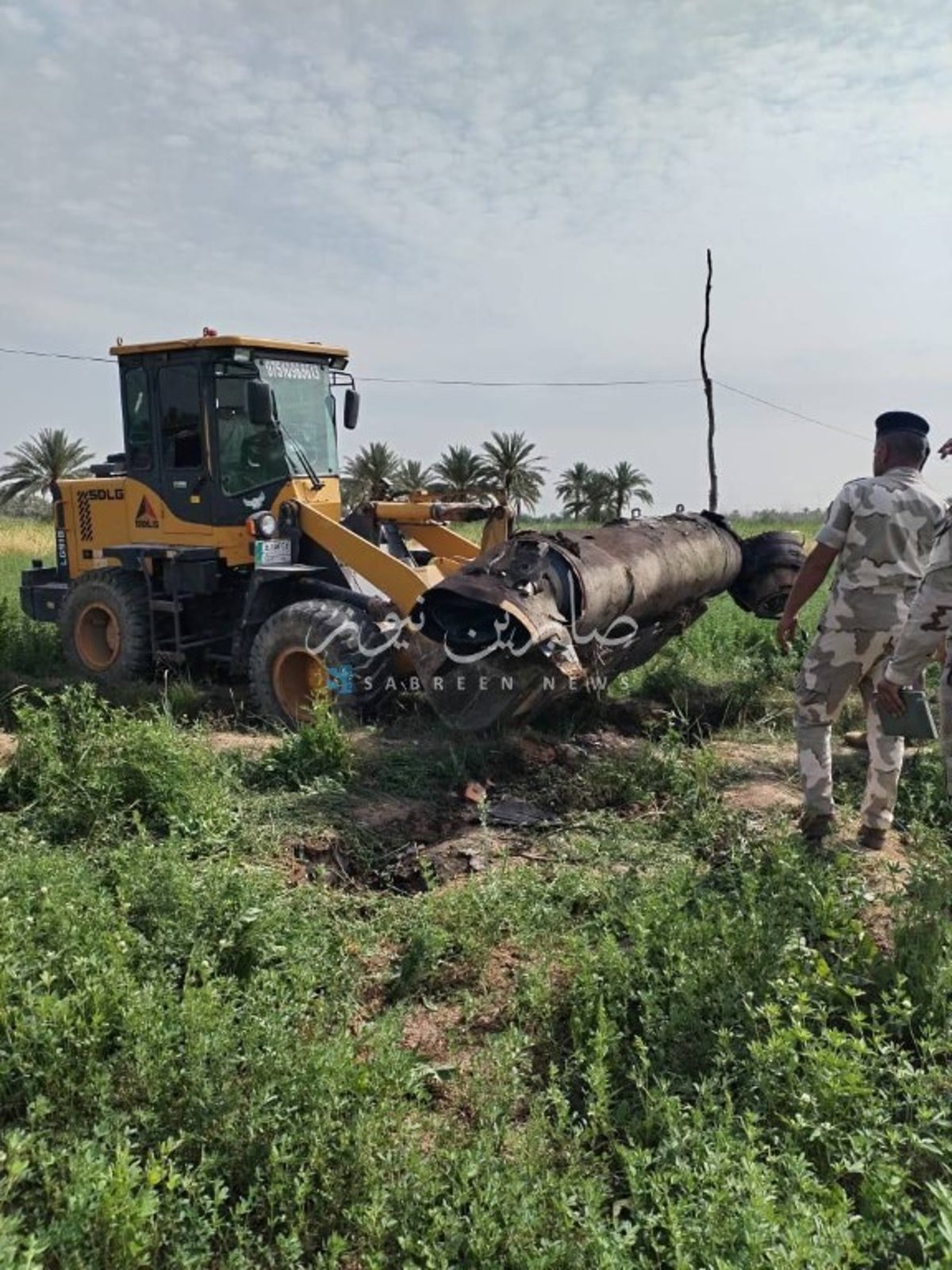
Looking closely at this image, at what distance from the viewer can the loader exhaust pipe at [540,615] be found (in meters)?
5.53

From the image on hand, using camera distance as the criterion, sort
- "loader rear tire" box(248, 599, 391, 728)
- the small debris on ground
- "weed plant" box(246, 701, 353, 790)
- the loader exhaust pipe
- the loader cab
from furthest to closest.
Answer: the loader cab → "loader rear tire" box(248, 599, 391, 728) → "weed plant" box(246, 701, 353, 790) → the loader exhaust pipe → the small debris on ground

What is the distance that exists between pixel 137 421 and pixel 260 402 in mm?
1742

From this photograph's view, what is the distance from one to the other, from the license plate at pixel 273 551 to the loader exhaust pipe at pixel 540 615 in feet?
7.77

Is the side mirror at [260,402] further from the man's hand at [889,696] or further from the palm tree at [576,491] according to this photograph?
the palm tree at [576,491]

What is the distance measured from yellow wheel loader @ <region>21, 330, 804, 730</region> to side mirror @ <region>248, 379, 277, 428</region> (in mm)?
13

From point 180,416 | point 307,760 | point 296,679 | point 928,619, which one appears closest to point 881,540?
point 928,619

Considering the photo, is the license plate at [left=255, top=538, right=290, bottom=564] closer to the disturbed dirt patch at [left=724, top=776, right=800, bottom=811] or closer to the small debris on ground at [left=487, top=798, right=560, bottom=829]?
the small debris on ground at [left=487, top=798, right=560, bottom=829]

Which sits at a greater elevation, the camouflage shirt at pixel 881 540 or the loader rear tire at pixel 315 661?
the camouflage shirt at pixel 881 540

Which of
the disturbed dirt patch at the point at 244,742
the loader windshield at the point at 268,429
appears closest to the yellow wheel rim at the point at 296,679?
the disturbed dirt patch at the point at 244,742

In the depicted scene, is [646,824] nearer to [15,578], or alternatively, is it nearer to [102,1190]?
[102,1190]

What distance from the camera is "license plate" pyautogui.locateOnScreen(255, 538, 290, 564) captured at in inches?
310

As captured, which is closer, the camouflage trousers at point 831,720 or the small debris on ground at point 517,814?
the camouflage trousers at point 831,720

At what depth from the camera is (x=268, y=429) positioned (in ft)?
26.8

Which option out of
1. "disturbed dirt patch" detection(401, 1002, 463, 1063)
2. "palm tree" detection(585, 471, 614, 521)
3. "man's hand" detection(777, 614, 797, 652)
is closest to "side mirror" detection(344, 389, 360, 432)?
"man's hand" detection(777, 614, 797, 652)
